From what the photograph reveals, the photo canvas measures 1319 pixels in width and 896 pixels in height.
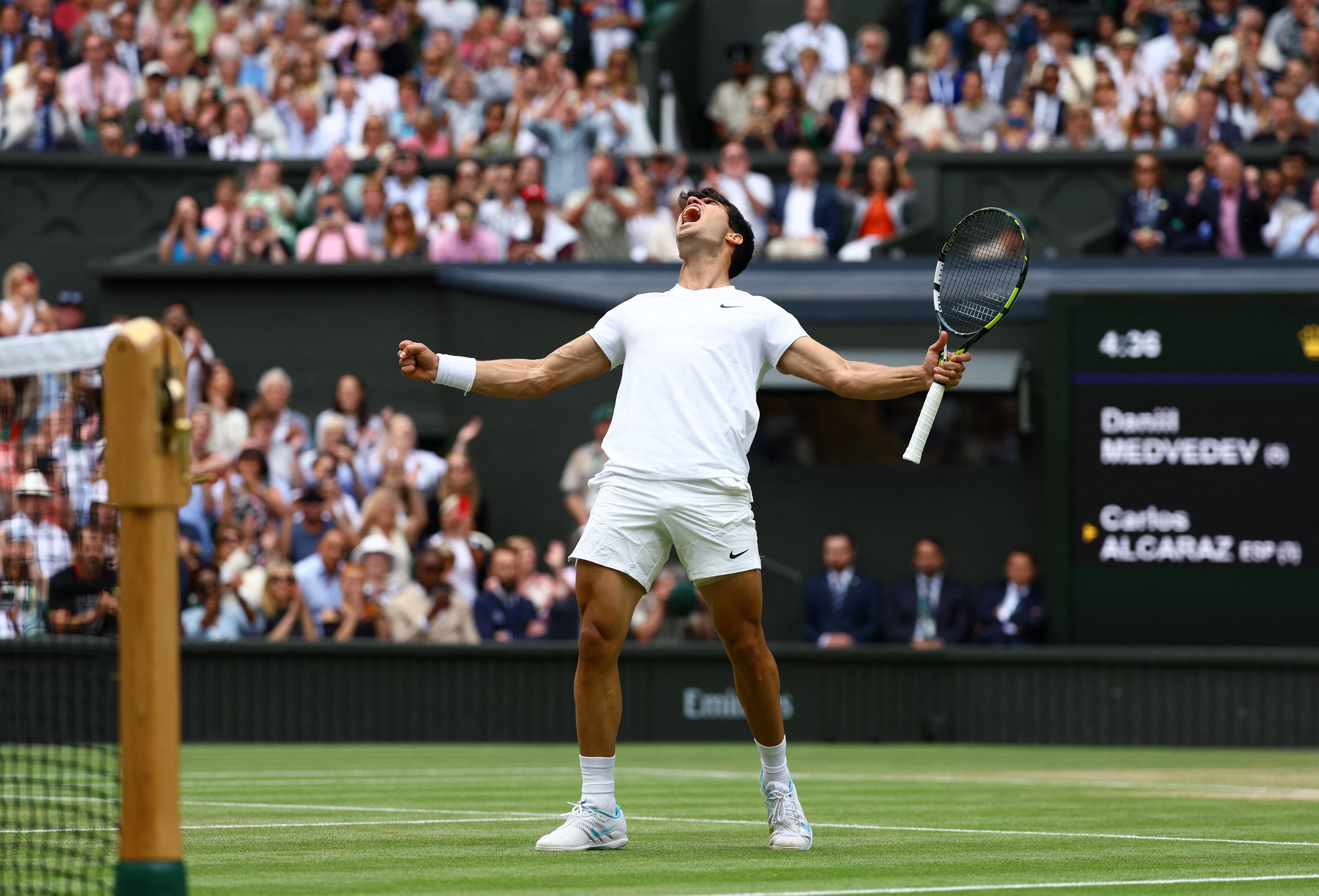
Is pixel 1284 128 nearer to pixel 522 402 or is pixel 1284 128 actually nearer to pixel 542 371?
pixel 522 402

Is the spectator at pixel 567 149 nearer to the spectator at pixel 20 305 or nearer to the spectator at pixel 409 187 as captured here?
the spectator at pixel 409 187

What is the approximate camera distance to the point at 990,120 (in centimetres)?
1891

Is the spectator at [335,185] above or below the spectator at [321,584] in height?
above

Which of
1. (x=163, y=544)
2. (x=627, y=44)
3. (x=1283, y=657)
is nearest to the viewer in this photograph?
(x=163, y=544)

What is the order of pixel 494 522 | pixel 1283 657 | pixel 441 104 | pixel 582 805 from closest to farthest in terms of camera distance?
pixel 582 805
pixel 1283 657
pixel 494 522
pixel 441 104

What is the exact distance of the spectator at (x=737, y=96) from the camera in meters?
20.8

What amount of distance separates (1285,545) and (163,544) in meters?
12.3

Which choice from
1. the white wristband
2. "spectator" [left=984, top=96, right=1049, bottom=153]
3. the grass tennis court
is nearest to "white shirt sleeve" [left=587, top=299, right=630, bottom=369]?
the white wristband

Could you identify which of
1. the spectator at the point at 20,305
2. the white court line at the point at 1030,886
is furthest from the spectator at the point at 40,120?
the white court line at the point at 1030,886

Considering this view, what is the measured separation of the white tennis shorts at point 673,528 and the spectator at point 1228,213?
11387 mm

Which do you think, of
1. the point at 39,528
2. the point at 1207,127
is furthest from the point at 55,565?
the point at 1207,127

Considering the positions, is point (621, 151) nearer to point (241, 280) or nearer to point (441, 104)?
point (441, 104)

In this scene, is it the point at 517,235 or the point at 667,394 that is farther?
the point at 517,235

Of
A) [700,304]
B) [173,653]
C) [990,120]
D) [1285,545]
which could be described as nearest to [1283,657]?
[1285,545]
